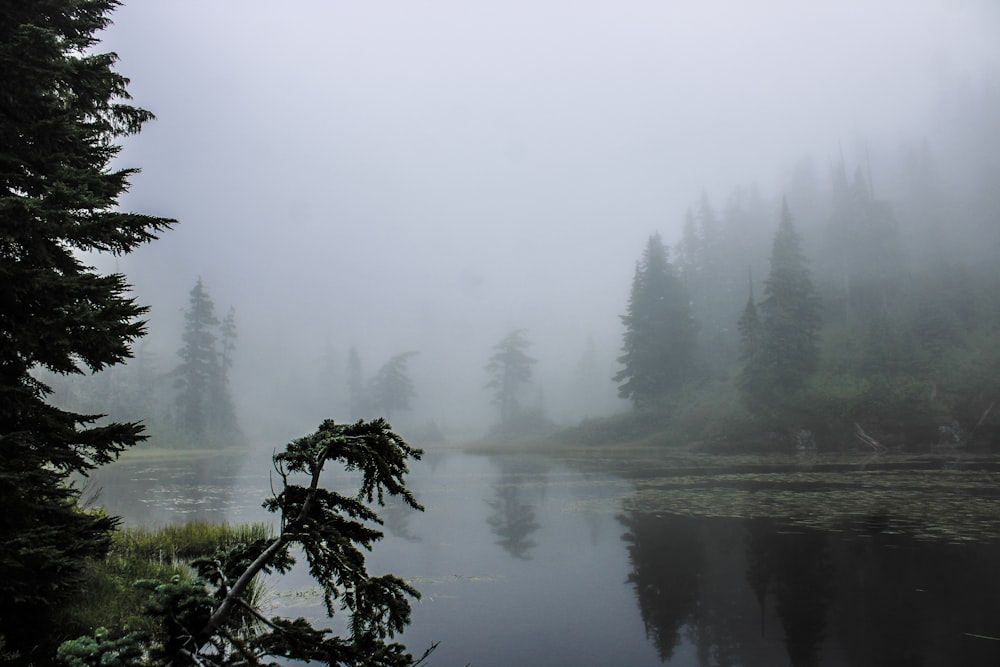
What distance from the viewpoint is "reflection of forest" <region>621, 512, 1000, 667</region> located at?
786 cm

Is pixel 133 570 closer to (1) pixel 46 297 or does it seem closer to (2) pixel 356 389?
(1) pixel 46 297

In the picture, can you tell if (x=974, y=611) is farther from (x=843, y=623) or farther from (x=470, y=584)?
(x=470, y=584)

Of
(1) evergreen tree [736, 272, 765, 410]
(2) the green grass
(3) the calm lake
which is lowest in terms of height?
A: (3) the calm lake

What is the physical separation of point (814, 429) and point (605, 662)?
128 ft

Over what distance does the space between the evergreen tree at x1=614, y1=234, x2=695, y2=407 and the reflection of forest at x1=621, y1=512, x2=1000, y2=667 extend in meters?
43.8

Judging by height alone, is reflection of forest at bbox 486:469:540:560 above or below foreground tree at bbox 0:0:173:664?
below

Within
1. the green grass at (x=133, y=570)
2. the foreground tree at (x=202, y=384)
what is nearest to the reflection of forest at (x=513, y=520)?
the green grass at (x=133, y=570)

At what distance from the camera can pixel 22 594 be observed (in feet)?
18.1

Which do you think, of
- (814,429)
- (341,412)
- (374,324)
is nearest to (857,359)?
(814,429)

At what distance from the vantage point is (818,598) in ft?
32.6

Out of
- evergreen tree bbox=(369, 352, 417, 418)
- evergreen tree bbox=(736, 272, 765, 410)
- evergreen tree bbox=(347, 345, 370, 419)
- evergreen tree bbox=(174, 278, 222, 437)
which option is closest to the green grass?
evergreen tree bbox=(736, 272, 765, 410)

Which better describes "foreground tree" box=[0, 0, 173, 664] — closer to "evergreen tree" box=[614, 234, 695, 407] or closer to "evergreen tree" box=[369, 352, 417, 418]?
"evergreen tree" box=[614, 234, 695, 407]

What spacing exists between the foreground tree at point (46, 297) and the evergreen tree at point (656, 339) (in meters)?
53.4

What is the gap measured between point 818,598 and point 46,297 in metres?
12.3
